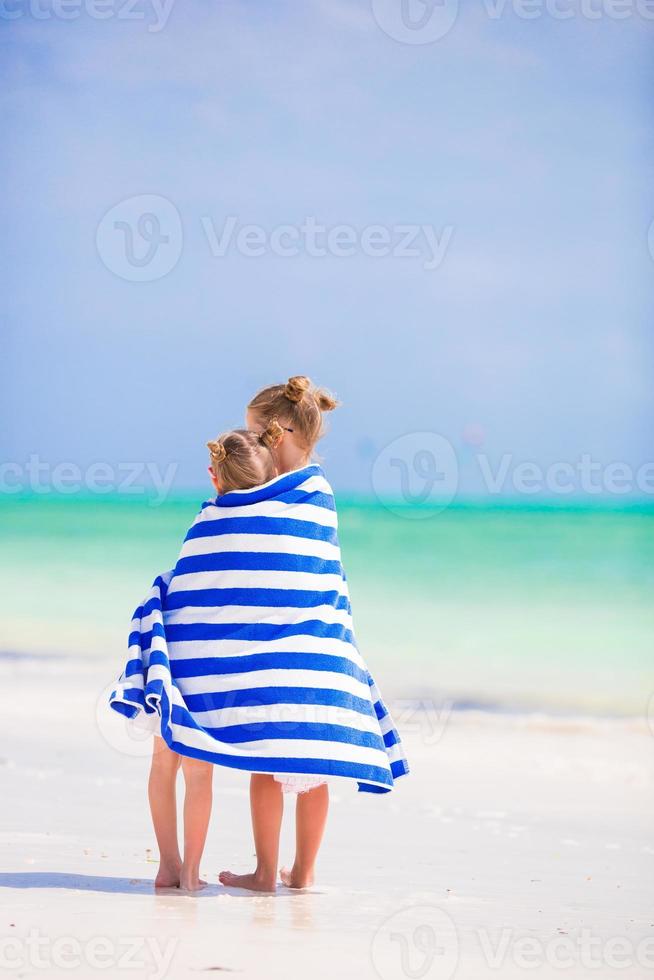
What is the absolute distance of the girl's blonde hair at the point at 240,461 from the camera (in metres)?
2.10

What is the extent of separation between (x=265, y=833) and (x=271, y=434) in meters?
0.67

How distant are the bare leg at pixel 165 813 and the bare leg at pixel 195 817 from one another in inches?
0.9

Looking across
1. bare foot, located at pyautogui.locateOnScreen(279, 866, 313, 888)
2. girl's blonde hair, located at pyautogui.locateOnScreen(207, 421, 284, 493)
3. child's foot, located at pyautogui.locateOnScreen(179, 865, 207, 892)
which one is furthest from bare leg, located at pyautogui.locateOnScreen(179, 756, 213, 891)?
girl's blonde hair, located at pyautogui.locateOnScreen(207, 421, 284, 493)

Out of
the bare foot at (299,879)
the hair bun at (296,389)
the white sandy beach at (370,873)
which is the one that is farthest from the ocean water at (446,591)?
the hair bun at (296,389)

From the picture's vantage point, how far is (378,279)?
A: 930 centimetres

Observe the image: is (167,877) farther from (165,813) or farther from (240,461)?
(240,461)

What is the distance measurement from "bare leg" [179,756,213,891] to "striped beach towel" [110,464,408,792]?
2.9 inches

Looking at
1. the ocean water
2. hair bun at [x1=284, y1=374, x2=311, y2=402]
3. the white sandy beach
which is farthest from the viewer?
the ocean water

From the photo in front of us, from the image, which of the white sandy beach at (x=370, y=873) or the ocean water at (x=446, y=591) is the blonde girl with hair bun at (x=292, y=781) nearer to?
the white sandy beach at (x=370, y=873)

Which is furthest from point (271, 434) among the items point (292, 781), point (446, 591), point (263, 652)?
point (446, 591)

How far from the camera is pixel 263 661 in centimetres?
201

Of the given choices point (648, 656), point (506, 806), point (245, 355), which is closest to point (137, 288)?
point (245, 355)

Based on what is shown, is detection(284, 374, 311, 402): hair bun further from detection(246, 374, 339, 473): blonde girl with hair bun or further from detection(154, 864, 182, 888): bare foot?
detection(154, 864, 182, 888): bare foot

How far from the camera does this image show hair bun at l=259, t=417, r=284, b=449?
7.02ft
